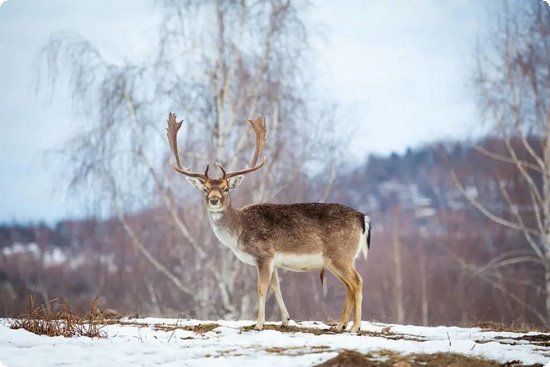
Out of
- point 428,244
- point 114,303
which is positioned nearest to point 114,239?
point 114,303

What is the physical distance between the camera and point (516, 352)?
25.8ft

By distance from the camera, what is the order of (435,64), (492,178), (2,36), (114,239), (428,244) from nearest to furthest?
(2,36) < (435,64) < (492,178) < (114,239) < (428,244)

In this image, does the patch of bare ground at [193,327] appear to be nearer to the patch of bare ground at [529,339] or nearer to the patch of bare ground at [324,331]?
the patch of bare ground at [324,331]

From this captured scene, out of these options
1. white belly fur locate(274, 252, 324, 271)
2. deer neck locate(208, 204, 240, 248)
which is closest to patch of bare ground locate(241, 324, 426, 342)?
white belly fur locate(274, 252, 324, 271)

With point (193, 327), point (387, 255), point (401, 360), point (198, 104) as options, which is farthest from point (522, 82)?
point (387, 255)

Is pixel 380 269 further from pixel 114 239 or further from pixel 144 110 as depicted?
pixel 144 110

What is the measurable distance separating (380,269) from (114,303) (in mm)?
11119

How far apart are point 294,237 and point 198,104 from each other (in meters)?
8.02

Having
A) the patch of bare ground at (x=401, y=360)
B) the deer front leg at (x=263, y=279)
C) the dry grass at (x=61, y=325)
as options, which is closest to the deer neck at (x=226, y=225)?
the deer front leg at (x=263, y=279)

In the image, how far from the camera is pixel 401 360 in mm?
Result: 7285

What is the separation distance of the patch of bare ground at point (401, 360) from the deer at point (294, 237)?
215cm

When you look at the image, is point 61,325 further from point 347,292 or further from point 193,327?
point 347,292

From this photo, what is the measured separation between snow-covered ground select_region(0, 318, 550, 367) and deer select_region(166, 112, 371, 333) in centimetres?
99

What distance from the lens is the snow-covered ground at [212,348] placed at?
7.44 m
